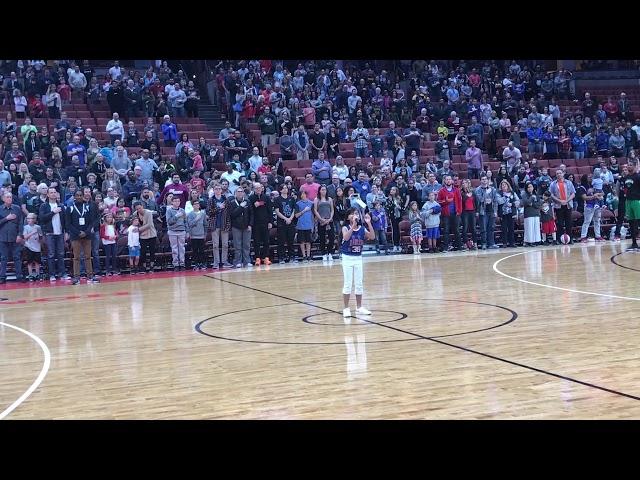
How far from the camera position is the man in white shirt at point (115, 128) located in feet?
78.5

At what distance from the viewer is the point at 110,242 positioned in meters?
20.4

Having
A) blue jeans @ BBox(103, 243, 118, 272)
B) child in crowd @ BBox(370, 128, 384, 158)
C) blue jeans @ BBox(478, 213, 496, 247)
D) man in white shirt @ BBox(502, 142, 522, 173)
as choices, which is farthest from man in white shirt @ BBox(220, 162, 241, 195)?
man in white shirt @ BBox(502, 142, 522, 173)

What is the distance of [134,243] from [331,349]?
11.3m

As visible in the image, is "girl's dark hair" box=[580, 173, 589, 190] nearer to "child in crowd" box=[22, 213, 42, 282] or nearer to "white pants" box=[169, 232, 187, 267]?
"white pants" box=[169, 232, 187, 267]

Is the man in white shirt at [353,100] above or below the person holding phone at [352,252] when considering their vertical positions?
above

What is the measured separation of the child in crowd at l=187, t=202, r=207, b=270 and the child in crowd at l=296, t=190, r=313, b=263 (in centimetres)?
250

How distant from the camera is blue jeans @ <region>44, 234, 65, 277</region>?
1980cm

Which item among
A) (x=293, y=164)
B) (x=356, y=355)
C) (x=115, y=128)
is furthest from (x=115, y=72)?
(x=356, y=355)

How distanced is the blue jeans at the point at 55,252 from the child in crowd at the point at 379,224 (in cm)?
800

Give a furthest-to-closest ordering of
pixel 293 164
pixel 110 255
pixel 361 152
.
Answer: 1. pixel 361 152
2. pixel 293 164
3. pixel 110 255

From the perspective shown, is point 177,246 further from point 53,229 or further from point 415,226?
point 415,226

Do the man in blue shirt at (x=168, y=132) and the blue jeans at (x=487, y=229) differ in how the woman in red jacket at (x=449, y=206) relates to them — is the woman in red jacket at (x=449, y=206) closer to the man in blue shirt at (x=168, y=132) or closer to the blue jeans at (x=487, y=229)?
the blue jeans at (x=487, y=229)

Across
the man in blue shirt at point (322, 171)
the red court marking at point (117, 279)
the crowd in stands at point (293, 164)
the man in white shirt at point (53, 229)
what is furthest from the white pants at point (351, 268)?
the man in blue shirt at point (322, 171)
